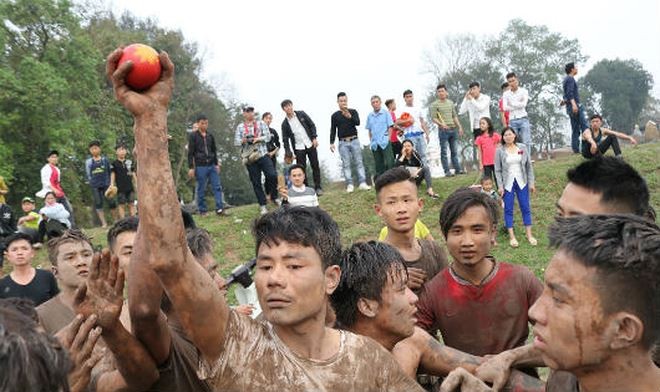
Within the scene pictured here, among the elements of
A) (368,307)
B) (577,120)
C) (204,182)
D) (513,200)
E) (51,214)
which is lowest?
(513,200)

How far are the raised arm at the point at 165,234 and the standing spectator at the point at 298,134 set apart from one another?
10.8m

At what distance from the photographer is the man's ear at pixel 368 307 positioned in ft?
9.85

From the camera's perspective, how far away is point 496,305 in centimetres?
337

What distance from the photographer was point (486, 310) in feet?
11.0

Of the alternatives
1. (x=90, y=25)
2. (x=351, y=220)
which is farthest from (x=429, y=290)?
(x=90, y=25)

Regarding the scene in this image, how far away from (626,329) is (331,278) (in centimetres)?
113

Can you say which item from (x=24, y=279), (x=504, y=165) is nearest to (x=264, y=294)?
(x=24, y=279)

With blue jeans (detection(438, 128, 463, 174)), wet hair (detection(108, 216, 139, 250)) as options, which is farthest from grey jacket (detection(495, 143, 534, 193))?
wet hair (detection(108, 216, 139, 250))

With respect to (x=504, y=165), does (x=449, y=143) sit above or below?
above

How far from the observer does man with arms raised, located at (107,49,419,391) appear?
1982 millimetres

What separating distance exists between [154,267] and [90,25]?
35916 mm

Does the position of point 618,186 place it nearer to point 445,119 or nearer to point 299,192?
point 299,192

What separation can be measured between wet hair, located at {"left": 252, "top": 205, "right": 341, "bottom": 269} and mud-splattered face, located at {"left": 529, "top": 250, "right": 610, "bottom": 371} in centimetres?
86

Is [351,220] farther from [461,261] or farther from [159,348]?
[159,348]
